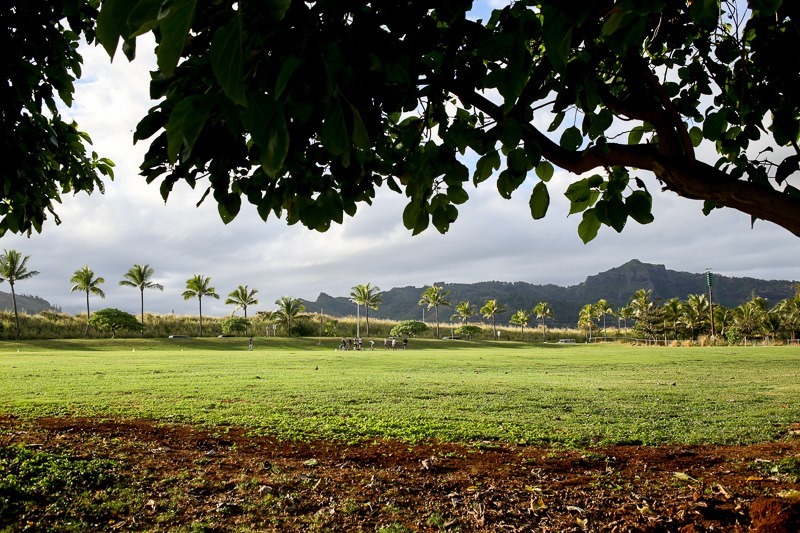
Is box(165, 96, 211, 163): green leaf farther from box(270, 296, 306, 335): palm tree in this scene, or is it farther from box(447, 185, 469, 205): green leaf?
box(270, 296, 306, 335): palm tree

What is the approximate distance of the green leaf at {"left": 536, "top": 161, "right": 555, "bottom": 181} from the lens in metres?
2.53

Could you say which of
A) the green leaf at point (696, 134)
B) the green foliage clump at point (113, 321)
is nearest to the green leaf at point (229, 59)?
the green leaf at point (696, 134)

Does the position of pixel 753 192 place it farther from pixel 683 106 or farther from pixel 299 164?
pixel 299 164

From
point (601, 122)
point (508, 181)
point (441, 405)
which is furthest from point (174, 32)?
point (441, 405)

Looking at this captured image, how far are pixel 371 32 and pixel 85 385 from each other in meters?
13.2

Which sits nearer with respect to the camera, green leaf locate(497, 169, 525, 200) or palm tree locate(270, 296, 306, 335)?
green leaf locate(497, 169, 525, 200)

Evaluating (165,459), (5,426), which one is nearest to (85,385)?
(5,426)

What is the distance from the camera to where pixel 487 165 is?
2.38 m

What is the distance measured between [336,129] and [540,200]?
1.33 metres

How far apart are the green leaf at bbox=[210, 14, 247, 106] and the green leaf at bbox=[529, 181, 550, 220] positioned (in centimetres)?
165

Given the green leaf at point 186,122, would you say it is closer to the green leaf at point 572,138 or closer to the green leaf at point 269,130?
the green leaf at point 269,130

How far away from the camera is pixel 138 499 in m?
3.59

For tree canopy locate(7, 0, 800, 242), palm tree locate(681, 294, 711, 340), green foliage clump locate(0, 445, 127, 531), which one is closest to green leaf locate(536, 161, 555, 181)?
tree canopy locate(7, 0, 800, 242)

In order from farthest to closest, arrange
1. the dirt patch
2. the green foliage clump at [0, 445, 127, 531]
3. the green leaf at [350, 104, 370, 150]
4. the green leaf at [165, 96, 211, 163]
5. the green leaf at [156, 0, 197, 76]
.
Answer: the green foliage clump at [0, 445, 127, 531]
the dirt patch
the green leaf at [350, 104, 370, 150]
the green leaf at [165, 96, 211, 163]
the green leaf at [156, 0, 197, 76]
